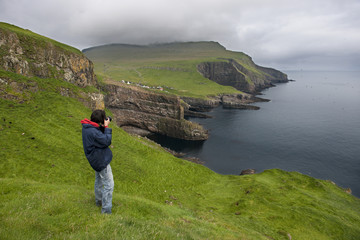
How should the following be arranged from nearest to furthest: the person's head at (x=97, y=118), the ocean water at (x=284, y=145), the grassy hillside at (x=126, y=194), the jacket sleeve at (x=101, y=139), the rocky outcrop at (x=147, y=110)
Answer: the grassy hillside at (x=126, y=194) → the jacket sleeve at (x=101, y=139) → the person's head at (x=97, y=118) → the ocean water at (x=284, y=145) → the rocky outcrop at (x=147, y=110)

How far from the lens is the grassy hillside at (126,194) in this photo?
25.4 ft

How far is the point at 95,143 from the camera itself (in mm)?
8281

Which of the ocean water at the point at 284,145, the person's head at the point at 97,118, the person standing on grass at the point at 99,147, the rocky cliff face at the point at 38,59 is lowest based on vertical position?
the ocean water at the point at 284,145

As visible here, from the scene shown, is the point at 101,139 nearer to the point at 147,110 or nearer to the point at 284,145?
the point at 147,110

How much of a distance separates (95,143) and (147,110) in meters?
85.6

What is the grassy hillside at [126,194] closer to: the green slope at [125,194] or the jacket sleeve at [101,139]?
the green slope at [125,194]

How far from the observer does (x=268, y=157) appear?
71.6 meters

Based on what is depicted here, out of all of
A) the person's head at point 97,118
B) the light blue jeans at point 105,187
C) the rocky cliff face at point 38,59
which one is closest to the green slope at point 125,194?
the light blue jeans at point 105,187

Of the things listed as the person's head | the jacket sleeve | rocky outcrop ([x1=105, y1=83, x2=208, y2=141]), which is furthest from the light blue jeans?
rocky outcrop ([x1=105, y1=83, x2=208, y2=141])

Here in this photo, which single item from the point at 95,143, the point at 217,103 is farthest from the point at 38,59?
the point at 217,103

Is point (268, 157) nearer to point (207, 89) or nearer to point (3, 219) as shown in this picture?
point (3, 219)

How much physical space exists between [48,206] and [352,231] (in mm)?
34394

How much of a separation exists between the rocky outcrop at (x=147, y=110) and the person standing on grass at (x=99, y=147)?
78464 millimetres

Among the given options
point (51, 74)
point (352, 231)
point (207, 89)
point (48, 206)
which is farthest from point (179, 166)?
point (207, 89)
